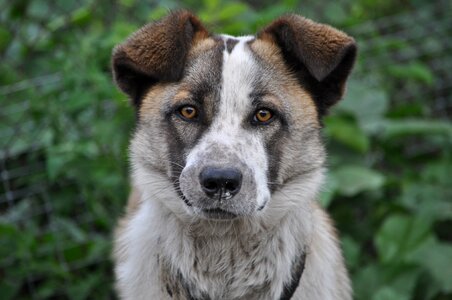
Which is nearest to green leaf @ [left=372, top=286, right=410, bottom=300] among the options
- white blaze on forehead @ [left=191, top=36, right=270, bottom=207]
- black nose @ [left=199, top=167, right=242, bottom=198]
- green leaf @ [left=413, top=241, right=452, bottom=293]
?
green leaf @ [left=413, top=241, right=452, bottom=293]

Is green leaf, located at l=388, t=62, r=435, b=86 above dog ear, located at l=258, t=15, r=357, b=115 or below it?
below

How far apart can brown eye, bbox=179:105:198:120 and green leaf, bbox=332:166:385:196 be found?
7.19 feet

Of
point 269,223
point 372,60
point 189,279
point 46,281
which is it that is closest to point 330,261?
point 269,223

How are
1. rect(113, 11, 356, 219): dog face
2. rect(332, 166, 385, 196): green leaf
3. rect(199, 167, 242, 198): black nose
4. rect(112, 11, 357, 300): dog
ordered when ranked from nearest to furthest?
rect(199, 167, 242, 198): black nose → rect(113, 11, 356, 219): dog face → rect(112, 11, 357, 300): dog → rect(332, 166, 385, 196): green leaf

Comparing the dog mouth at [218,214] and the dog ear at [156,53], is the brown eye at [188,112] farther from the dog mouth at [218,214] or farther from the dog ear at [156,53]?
the dog mouth at [218,214]

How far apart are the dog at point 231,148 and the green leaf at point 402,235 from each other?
1.56 m

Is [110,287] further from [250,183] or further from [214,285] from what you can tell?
[250,183]

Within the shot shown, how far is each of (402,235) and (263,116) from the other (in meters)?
2.21

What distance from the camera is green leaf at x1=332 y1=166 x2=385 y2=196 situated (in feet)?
19.2

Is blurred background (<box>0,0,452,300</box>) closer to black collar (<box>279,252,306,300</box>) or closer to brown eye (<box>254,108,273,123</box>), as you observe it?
black collar (<box>279,252,306,300</box>)

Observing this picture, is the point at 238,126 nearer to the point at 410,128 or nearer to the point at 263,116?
the point at 263,116

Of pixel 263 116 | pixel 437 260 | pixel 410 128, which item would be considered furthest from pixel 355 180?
pixel 263 116

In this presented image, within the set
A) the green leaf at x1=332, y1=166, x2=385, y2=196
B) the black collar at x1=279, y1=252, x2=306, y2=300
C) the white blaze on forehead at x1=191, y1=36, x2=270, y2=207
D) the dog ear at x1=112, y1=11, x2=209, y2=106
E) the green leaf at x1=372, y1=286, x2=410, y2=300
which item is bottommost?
the green leaf at x1=372, y1=286, x2=410, y2=300

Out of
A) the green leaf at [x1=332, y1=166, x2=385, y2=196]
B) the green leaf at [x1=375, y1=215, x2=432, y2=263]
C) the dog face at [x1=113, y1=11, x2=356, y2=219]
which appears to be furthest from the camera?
the green leaf at [x1=332, y1=166, x2=385, y2=196]
